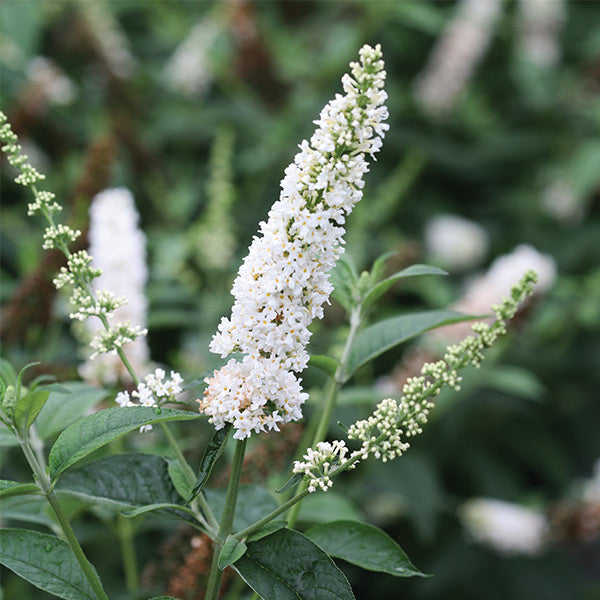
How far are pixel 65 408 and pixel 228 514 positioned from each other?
52 cm

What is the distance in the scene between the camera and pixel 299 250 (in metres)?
1.00

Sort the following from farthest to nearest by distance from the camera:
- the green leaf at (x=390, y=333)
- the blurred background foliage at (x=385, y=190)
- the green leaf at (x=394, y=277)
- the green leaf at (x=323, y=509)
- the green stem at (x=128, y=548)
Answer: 1. the blurred background foliage at (x=385, y=190)
2. the green leaf at (x=323, y=509)
3. the green stem at (x=128, y=548)
4. the green leaf at (x=390, y=333)
5. the green leaf at (x=394, y=277)

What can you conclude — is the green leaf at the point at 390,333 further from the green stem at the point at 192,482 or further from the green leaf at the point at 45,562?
the green leaf at the point at 45,562

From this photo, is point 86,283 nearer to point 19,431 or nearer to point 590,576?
point 19,431

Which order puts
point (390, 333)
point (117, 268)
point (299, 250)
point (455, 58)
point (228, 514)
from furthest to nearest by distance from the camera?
point (455, 58) → point (117, 268) → point (390, 333) → point (228, 514) → point (299, 250)

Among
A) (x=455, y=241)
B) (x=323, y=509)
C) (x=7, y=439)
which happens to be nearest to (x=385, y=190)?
(x=455, y=241)

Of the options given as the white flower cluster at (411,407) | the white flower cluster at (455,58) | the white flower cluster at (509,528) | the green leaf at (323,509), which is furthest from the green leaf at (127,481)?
the white flower cluster at (455,58)

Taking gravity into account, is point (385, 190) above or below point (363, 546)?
above

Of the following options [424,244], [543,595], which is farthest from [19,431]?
[424,244]

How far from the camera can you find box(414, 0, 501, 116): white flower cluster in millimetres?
4570

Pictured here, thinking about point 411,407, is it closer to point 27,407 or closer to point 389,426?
point 389,426

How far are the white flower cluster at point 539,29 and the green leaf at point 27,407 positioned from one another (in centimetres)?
448

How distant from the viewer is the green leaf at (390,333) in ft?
4.44

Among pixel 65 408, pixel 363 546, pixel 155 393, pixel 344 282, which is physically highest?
pixel 344 282
